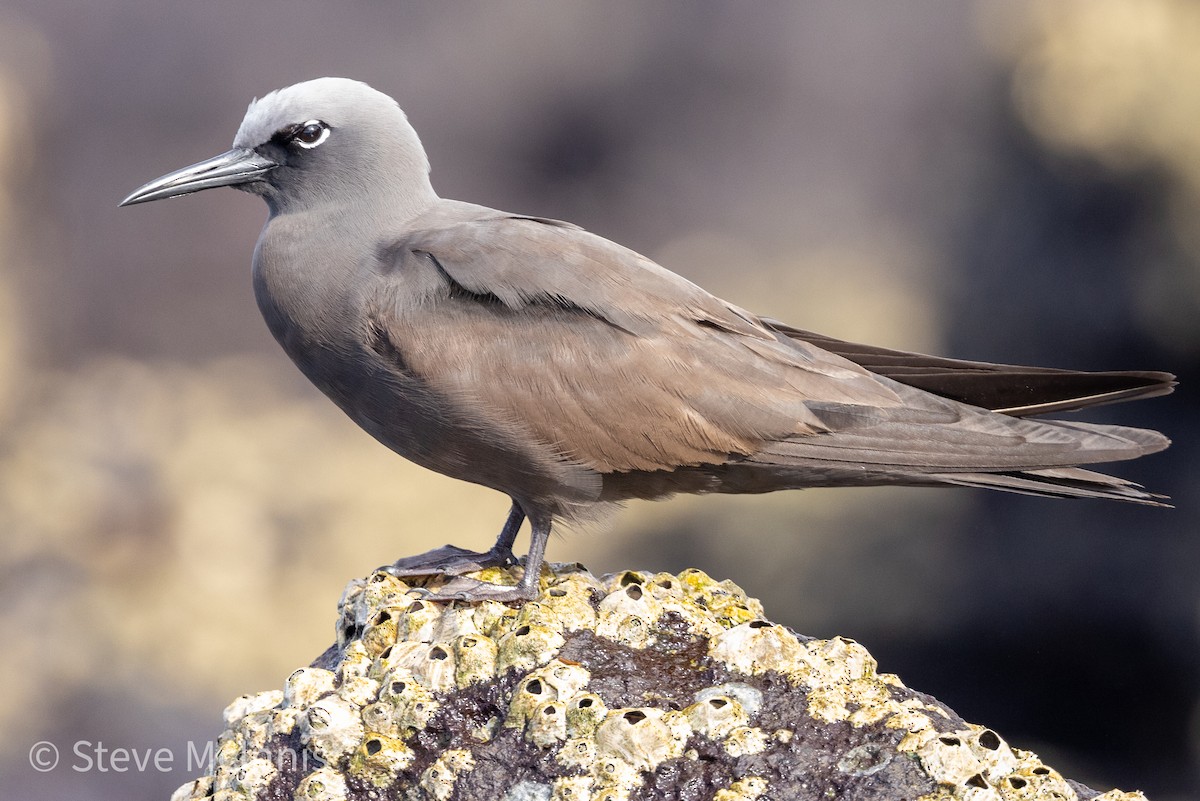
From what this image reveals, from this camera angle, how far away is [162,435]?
26.4 ft

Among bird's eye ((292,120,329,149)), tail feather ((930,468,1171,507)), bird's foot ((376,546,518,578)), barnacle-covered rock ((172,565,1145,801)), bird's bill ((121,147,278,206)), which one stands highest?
bird's eye ((292,120,329,149))

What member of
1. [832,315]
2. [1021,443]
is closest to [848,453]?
[1021,443]

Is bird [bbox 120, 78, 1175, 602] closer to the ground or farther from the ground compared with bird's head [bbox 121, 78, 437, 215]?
A: closer to the ground

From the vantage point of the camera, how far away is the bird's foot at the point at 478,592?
387cm

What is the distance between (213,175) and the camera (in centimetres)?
446

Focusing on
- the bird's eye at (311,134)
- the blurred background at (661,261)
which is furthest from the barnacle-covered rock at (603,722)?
the blurred background at (661,261)

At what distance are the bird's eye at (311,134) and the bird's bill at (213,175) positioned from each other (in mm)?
142

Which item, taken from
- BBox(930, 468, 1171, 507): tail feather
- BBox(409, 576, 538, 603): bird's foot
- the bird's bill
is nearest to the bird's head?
the bird's bill

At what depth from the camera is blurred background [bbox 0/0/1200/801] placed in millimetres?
7316

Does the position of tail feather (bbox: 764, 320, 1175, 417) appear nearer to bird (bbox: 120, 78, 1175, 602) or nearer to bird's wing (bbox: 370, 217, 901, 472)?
bird (bbox: 120, 78, 1175, 602)

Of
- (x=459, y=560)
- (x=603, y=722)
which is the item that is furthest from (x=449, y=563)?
(x=603, y=722)

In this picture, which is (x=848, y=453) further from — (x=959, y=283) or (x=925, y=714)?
(x=959, y=283)

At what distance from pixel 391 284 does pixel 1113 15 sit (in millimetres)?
5738

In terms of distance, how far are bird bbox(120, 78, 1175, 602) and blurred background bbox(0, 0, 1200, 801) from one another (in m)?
3.41
